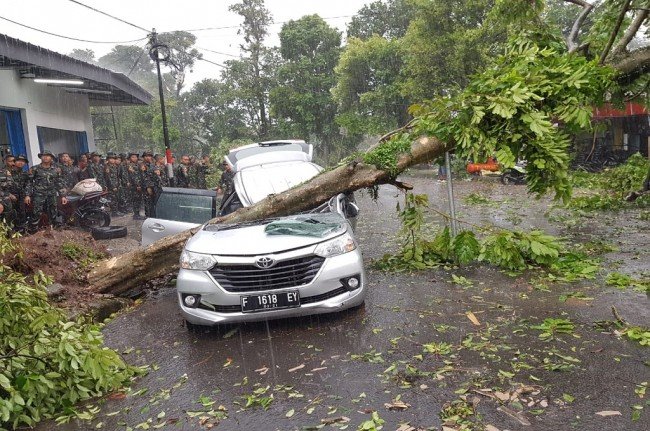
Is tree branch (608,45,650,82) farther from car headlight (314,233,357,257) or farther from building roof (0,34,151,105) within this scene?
building roof (0,34,151,105)

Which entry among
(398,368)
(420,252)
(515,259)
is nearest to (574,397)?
(398,368)

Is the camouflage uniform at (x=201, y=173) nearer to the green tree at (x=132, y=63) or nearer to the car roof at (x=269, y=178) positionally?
the car roof at (x=269, y=178)

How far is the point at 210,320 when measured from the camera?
15.4 ft

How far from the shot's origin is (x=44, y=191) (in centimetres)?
1098

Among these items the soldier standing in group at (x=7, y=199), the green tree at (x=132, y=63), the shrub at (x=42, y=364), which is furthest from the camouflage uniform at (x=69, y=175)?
the green tree at (x=132, y=63)

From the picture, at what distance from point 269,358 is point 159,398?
3.03 feet

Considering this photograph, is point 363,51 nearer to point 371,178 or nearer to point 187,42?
point 187,42

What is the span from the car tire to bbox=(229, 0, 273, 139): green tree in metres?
22.5

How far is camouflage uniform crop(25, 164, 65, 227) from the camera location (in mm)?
10727

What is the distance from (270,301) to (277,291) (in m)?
0.11

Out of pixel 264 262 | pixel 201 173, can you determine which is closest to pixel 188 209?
pixel 264 262

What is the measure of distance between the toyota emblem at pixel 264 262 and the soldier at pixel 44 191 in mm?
8050

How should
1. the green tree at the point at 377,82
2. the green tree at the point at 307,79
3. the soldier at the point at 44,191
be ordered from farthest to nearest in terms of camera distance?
the green tree at the point at 307,79 < the green tree at the point at 377,82 < the soldier at the point at 44,191

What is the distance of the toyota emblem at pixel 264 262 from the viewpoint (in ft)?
15.1
